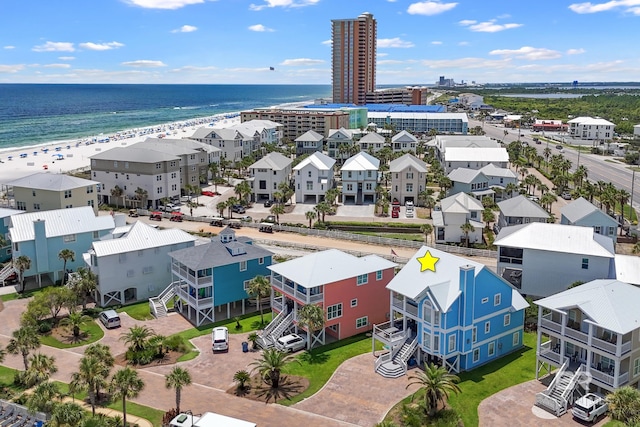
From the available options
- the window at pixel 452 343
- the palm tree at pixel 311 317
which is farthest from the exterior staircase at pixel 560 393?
the palm tree at pixel 311 317

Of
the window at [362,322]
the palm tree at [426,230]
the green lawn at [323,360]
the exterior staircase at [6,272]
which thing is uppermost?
the palm tree at [426,230]

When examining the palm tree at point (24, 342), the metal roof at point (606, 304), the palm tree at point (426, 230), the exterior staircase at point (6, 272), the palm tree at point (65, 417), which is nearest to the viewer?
the palm tree at point (65, 417)

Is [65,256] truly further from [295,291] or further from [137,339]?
[295,291]

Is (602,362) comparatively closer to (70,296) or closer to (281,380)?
(281,380)

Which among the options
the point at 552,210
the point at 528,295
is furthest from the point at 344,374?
the point at 552,210

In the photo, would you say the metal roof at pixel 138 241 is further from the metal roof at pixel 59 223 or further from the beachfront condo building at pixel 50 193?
the beachfront condo building at pixel 50 193

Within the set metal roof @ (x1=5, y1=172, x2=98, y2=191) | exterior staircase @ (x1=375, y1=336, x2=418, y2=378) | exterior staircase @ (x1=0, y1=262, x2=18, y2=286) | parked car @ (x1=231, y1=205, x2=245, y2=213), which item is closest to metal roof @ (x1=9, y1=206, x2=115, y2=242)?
exterior staircase @ (x1=0, y1=262, x2=18, y2=286)

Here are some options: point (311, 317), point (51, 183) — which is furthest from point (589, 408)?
point (51, 183)
